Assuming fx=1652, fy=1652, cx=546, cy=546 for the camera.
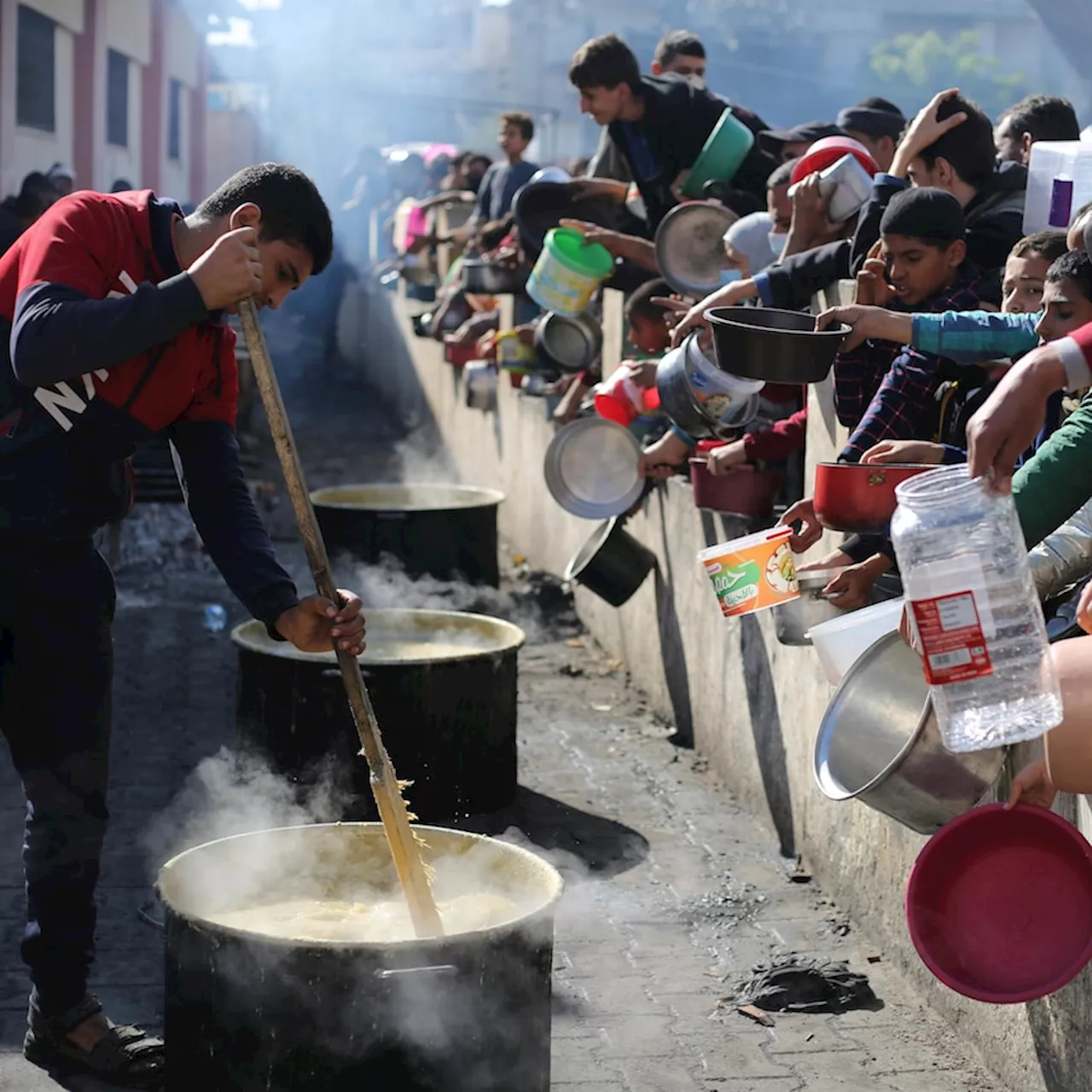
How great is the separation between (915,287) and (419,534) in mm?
3986

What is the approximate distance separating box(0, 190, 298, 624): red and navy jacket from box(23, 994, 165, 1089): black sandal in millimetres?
1118

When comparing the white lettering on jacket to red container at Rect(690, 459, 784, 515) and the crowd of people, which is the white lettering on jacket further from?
red container at Rect(690, 459, 784, 515)

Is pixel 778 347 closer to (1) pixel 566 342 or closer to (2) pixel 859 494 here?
(2) pixel 859 494

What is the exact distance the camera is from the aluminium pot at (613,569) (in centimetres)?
772

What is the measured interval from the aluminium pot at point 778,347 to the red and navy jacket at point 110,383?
145 centimetres

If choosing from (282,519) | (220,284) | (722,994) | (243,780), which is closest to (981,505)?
(220,284)

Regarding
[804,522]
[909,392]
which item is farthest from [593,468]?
[909,392]

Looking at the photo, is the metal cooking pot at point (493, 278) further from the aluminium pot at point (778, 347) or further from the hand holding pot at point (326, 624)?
the hand holding pot at point (326, 624)

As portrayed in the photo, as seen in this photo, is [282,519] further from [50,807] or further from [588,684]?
[50,807]

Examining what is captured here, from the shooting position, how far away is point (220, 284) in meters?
3.44

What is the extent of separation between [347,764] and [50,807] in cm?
191

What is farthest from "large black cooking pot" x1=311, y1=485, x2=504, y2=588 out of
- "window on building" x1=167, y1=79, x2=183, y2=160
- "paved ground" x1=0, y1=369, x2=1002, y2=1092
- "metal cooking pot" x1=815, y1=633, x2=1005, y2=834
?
"window on building" x1=167, y1=79, x2=183, y2=160

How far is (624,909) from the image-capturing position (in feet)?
17.9

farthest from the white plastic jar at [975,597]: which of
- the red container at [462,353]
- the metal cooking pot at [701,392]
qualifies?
the red container at [462,353]
